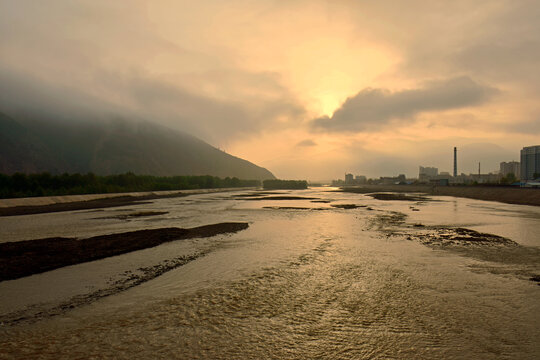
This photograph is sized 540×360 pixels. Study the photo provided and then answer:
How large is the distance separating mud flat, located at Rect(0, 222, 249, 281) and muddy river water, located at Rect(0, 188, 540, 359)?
112 cm

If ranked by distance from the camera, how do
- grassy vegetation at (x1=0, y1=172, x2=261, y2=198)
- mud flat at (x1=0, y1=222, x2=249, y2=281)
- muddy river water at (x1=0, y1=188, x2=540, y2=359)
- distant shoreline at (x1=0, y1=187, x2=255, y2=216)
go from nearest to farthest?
muddy river water at (x1=0, y1=188, x2=540, y2=359) < mud flat at (x1=0, y1=222, x2=249, y2=281) < distant shoreline at (x1=0, y1=187, x2=255, y2=216) < grassy vegetation at (x1=0, y1=172, x2=261, y2=198)

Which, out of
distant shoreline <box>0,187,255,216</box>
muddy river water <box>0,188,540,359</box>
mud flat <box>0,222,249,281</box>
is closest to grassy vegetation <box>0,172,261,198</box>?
distant shoreline <box>0,187,255,216</box>

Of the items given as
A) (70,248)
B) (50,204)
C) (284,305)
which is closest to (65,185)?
(50,204)

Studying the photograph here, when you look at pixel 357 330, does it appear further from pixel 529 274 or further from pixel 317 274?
pixel 529 274

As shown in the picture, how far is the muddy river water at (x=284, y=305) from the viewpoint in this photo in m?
7.11

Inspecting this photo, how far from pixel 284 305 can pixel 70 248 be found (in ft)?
52.5

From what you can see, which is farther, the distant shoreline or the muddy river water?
the distant shoreline

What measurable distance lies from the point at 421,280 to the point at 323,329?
646 cm

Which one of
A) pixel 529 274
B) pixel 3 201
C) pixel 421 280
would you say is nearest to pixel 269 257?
pixel 421 280

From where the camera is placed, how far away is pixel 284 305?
970 cm

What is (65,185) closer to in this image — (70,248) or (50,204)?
(50,204)

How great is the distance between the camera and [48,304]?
9891mm

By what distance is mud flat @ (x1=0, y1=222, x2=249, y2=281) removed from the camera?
14.4 m

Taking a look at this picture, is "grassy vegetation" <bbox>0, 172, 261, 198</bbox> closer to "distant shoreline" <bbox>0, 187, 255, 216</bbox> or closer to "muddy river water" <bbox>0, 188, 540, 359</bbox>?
"distant shoreline" <bbox>0, 187, 255, 216</bbox>
